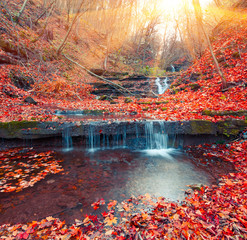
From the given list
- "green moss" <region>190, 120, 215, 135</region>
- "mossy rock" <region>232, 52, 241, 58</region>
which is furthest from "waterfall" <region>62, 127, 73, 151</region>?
"mossy rock" <region>232, 52, 241, 58</region>

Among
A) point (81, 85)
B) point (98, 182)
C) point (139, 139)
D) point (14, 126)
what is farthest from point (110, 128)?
point (81, 85)

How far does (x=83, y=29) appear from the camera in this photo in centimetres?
2766

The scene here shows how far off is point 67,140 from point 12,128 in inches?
80.0

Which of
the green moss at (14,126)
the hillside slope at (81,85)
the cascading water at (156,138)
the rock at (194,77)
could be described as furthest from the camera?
the rock at (194,77)

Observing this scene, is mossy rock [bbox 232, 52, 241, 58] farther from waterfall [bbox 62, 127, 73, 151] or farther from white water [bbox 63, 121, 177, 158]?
waterfall [bbox 62, 127, 73, 151]

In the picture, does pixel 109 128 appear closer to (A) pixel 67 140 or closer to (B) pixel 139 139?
(B) pixel 139 139

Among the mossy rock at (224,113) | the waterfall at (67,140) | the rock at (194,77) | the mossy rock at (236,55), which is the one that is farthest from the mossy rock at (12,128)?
the mossy rock at (236,55)

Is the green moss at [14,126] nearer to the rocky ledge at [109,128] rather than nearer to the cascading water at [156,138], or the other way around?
the rocky ledge at [109,128]

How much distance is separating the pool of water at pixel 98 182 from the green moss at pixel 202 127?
1190mm

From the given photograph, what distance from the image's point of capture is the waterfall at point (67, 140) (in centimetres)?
597

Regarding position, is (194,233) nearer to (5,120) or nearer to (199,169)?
(199,169)

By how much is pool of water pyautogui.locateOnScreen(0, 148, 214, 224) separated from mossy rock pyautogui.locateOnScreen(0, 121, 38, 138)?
166 cm

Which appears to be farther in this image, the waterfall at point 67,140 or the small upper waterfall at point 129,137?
the small upper waterfall at point 129,137

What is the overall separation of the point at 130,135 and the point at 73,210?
3.93 m
